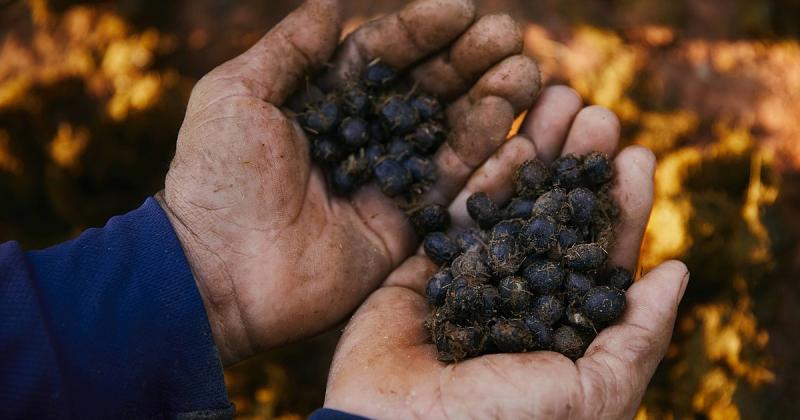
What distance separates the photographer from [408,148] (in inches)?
103

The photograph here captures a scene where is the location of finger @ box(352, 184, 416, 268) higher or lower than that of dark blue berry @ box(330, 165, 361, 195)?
lower

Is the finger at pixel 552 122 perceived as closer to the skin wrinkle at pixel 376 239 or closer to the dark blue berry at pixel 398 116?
the dark blue berry at pixel 398 116

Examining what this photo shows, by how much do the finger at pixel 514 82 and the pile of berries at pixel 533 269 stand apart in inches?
10.8

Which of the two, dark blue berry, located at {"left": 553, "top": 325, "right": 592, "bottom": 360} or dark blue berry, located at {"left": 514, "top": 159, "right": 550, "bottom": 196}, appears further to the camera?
dark blue berry, located at {"left": 514, "top": 159, "right": 550, "bottom": 196}

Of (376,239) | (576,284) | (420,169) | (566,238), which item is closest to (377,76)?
(420,169)

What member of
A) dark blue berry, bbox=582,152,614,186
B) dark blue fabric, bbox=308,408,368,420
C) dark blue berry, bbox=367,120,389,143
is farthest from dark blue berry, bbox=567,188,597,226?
dark blue fabric, bbox=308,408,368,420

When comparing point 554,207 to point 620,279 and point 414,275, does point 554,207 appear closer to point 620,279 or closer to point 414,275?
point 620,279

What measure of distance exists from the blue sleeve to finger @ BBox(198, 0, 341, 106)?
58 centimetres

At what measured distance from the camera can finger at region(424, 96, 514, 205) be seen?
256 centimetres

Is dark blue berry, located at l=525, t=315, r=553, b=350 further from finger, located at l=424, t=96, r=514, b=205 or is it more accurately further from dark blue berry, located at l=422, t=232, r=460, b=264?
finger, located at l=424, t=96, r=514, b=205

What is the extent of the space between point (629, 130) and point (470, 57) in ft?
4.25

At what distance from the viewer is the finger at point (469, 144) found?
101 inches

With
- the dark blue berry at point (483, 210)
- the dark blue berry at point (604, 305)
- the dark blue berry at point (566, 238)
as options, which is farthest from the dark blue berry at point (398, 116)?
the dark blue berry at point (604, 305)

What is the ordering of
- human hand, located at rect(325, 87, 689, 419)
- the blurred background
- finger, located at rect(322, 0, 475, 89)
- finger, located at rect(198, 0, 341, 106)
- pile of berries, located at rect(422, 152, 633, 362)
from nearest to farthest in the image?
1. human hand, located at rect(325, 87, 689, 419)
2. pile of berries, located at rect(422, 152, 633, 362)
3. finger, located at rect(198, 0, 341, 106)
4. finger, located at rect(322, 0, 475, 89)
5. the blurred background
